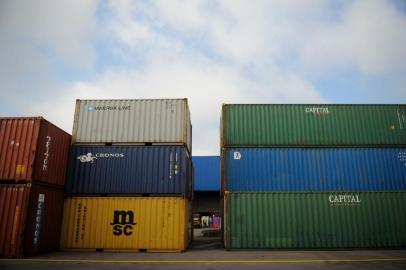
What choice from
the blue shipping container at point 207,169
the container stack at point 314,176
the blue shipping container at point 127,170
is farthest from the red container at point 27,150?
the blue shipping container at point 207,169

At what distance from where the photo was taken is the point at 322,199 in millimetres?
15227

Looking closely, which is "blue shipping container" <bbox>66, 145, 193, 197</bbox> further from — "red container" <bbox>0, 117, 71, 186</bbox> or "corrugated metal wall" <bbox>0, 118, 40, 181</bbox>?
"corrugated metal wall" <bbox>0, 118, 40, 181</bbox>

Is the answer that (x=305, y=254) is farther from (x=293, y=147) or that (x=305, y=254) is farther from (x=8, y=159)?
(x=8, y=159)

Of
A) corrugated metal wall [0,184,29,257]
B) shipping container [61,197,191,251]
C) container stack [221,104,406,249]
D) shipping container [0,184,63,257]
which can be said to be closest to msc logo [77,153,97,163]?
shipping container [61,197,191,251]

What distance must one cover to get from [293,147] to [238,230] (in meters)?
5.50

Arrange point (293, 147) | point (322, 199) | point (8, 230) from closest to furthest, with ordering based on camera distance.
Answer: point (8, 230), point (322, 199), point (293, 147)

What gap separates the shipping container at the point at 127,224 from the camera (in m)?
14.1

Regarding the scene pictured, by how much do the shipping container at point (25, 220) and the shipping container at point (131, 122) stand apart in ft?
12.2

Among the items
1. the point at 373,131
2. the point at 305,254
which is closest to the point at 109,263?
the point at 305,254

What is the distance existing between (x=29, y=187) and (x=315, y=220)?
13.8m

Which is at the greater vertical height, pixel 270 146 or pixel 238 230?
pixel 270 146

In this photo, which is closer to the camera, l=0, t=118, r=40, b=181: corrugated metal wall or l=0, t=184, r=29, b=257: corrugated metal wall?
l=0, t=184, r=29, b=257: corrugated metal wall

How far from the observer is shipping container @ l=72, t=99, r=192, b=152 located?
611 inches

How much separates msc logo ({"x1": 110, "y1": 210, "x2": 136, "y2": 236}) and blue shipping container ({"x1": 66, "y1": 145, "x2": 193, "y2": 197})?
1095mm
